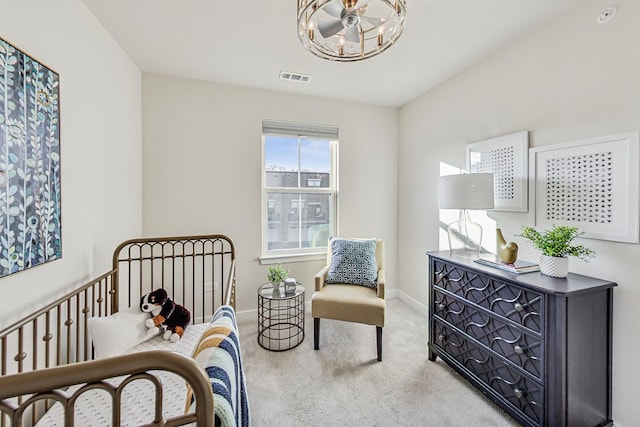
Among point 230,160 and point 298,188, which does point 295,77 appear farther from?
point 298,188

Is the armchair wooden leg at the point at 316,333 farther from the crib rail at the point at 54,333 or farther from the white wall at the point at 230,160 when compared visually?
the crib rail at the point at 54,333

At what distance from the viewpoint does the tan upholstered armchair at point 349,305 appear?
7.40ft

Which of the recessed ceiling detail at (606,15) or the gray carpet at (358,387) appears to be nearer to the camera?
the recessed ceiling detail at (606,15)

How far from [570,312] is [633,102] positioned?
3.81 ft

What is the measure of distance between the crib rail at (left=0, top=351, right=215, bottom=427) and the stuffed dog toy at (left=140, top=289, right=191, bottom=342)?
1214 millimetres

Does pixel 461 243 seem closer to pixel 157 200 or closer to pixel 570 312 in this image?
pixel 570 312

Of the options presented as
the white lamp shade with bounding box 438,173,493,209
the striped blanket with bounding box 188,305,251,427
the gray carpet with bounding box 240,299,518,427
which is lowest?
the gray carpet with bounding box 240,299,518,427

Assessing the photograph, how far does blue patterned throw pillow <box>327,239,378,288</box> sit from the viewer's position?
2662 millimetres

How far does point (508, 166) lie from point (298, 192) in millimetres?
1998

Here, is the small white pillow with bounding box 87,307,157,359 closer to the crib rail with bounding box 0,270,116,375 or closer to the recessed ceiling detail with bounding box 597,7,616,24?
the crib rail with bounding box 0,270,116,375

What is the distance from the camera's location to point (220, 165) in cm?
282

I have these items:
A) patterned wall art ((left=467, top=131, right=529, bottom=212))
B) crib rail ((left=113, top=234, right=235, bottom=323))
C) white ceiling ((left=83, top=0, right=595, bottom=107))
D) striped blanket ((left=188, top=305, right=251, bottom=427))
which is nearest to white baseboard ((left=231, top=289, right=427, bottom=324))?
crib rail ((left=113, top=234, right=235, bottom=323))

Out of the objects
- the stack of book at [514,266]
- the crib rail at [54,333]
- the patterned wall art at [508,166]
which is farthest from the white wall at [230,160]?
the stack of book at [514,266]

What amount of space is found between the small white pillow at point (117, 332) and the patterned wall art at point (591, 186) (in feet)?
8.77
